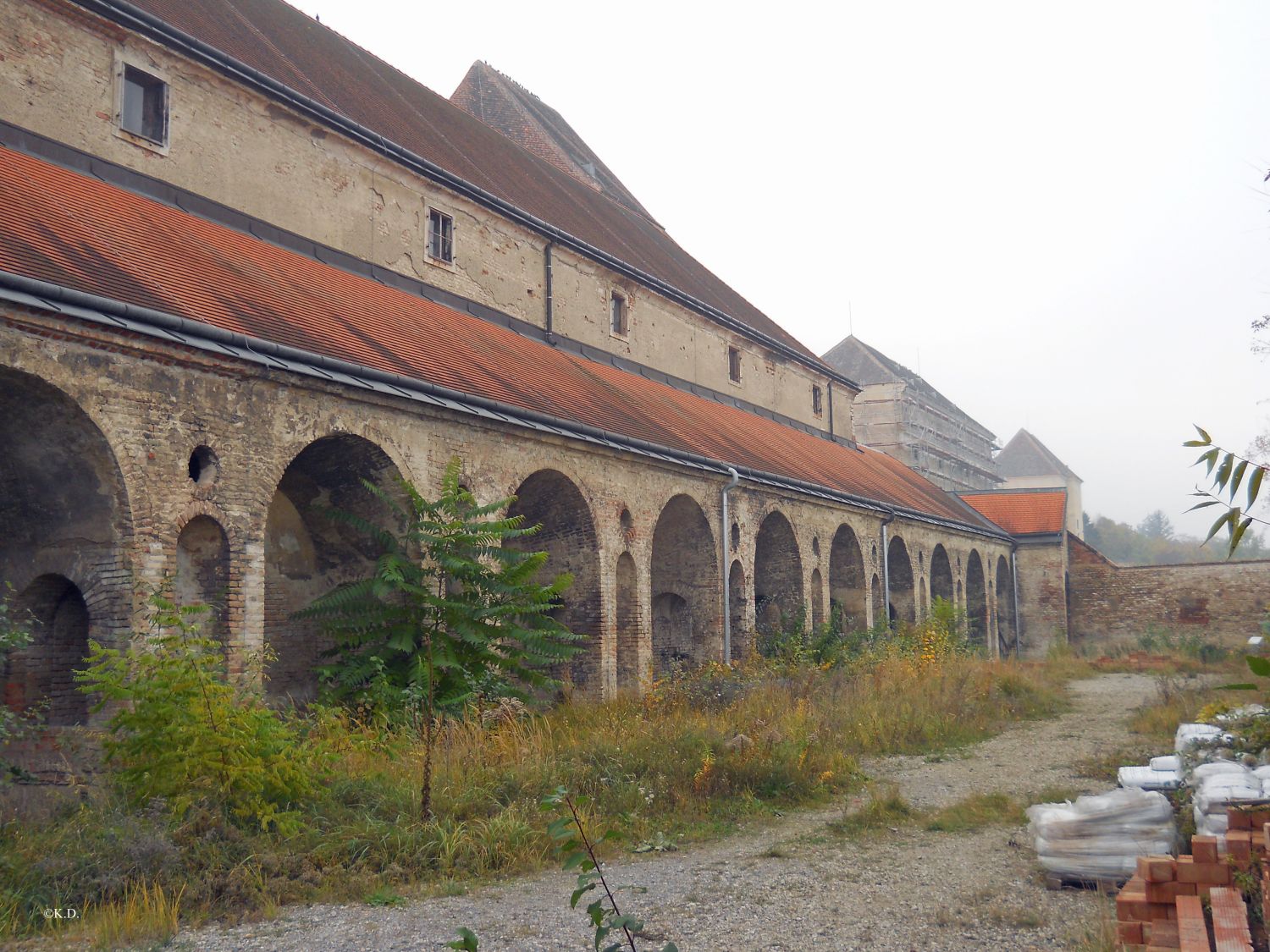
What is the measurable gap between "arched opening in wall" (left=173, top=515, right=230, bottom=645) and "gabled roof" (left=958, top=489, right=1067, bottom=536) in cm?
3116

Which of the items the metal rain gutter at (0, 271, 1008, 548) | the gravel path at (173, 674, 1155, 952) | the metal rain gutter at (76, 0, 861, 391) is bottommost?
the gravel path at (173, 674, 1155, 952)

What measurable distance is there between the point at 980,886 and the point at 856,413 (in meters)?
42.5

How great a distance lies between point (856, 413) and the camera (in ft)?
159

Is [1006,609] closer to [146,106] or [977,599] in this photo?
[977,599]

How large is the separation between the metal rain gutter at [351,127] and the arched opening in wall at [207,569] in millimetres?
6058

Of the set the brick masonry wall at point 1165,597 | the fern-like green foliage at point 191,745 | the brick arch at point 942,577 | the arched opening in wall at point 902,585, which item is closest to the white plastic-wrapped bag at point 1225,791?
the fern-like green foliage at point 191,745

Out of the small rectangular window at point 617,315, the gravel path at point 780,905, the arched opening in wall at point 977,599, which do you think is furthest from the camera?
the arched opening in wall at point 977,599

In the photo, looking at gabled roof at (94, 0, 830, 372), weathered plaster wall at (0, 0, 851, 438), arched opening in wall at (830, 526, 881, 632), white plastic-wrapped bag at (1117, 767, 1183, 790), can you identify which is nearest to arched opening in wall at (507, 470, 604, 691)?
weathered plaster wall at (0, 0, 851, 438)

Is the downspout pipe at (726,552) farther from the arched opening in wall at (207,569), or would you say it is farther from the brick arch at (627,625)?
the arched opening in wall at (207,569)

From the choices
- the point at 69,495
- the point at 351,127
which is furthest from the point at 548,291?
the point at 69,495

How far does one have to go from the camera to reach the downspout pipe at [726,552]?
17.9 m

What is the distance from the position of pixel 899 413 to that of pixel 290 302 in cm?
3872

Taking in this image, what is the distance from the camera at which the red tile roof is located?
9828 mm

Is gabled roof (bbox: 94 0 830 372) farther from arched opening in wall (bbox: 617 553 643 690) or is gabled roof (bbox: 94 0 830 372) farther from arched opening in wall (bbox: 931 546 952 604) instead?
arched opening in wall (bbox: 931 546 952 604)
